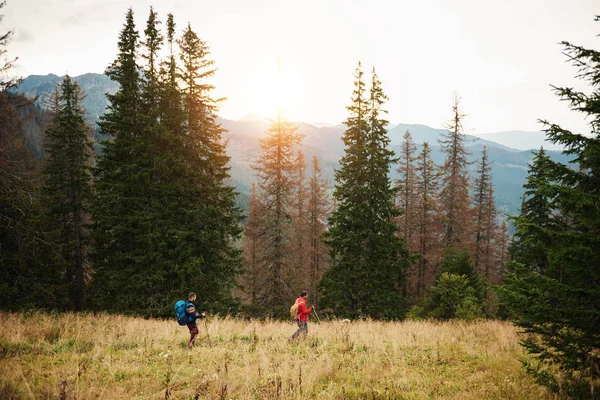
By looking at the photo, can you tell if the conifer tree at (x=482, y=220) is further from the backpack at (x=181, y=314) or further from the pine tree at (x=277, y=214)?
the backpack at (x=181, y=314)

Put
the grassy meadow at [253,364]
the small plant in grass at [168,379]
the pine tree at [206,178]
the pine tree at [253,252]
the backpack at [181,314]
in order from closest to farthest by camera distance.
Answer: the small plant in grass at [168,379] < the grassy meadow at [253,364] < the backpack at [181,314] < the pine tree at [206,178] < the pine tree at [253,252]

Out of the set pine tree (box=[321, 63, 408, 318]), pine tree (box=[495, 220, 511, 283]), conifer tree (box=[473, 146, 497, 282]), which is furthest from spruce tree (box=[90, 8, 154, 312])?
pine tree (box=[495, 220, 511, 283])

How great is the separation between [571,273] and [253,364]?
6580mm

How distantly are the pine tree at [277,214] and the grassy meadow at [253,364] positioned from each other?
12603 mm

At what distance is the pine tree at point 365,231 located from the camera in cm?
2025

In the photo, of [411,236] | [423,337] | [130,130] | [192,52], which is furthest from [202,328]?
[411,236]

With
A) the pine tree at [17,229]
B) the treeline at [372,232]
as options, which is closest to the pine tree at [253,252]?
the treeline at [372,232]

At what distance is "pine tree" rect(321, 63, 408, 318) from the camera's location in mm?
20250

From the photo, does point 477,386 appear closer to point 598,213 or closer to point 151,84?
point 598,213

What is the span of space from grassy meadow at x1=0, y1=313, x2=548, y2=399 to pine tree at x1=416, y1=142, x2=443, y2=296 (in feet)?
66.5

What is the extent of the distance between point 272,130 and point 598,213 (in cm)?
2111

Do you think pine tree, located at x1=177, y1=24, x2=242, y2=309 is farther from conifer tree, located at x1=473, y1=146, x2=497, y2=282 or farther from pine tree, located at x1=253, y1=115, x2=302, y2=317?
conifer tree, located at x1=473, y1=146, x2=497, y2=282

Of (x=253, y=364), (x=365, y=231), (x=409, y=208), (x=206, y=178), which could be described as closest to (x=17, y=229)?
(x=206, y=178)

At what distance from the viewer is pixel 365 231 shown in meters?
20.4
